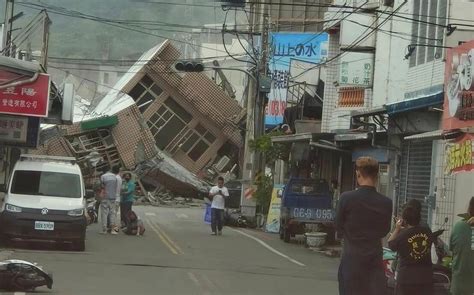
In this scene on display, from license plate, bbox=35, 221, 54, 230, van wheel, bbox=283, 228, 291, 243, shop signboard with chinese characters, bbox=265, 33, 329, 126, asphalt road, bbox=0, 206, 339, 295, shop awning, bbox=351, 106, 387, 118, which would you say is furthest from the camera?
shop signboard with chinese characters, bbox=265, 33, 329, 126

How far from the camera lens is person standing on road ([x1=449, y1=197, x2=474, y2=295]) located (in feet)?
29.7

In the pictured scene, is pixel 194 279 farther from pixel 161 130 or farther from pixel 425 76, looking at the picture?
pixel 161 130

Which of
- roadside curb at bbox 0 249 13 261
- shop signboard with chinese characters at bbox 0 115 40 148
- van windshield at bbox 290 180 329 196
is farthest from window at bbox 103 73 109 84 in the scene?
roadside curb at bbox 0 249 13 261

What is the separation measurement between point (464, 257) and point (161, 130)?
44.4 meters

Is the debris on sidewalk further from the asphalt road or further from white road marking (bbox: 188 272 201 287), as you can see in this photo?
white road marking (bbox: 188 272 201 287)

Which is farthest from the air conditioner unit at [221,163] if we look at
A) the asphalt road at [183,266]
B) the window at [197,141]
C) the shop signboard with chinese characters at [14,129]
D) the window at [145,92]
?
the shop signboard with chinese characters at [14,129]

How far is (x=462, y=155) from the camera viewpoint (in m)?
12.4

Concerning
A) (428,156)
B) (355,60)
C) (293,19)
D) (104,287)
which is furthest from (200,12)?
(104,287)

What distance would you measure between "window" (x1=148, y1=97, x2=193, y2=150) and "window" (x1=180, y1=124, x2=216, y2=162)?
80 centimetres

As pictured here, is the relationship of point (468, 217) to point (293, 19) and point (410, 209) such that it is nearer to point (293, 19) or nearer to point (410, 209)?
point (410, 209)

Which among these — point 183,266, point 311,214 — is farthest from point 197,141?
point 183,266

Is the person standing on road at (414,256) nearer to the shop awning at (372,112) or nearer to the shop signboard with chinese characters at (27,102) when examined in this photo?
the shop signboard with chinese characters at (27,102)

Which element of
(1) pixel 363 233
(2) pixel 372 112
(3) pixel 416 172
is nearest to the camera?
(1) pixel 363 233

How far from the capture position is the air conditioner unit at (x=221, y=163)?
5316 centimetres
